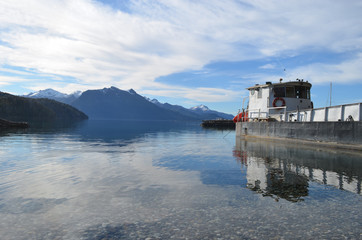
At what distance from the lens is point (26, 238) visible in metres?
5.50

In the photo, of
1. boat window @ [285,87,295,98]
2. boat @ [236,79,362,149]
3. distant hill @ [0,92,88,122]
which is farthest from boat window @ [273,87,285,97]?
distant hill @ [0,92,88,122]

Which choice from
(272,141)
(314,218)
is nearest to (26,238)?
(314,218)

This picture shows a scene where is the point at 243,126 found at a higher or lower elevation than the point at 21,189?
higher

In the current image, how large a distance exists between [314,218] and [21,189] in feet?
32.7

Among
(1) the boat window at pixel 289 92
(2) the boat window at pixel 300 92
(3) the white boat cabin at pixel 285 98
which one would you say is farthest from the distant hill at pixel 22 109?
(2) the boat window at pixel 300 92

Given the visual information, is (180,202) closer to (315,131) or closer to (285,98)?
(315,131)

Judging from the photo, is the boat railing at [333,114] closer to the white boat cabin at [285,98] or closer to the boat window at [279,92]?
the white boat cabin at [285,98]

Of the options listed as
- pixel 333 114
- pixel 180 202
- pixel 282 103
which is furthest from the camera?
pixel 282 103

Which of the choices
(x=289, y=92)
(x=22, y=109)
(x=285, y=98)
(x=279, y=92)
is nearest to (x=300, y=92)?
(x=289, y=92)

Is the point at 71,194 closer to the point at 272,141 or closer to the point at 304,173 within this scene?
the point at 304,173

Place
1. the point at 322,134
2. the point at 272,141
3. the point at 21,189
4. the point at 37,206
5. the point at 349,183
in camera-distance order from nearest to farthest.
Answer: the point at 37,206 → the point at 21,189 → the point at 349,183 → the point at 322,134 → the point at 272,141

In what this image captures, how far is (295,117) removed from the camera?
87.1 ft

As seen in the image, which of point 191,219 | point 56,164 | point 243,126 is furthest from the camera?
point 243,126

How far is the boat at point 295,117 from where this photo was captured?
1992 cm
